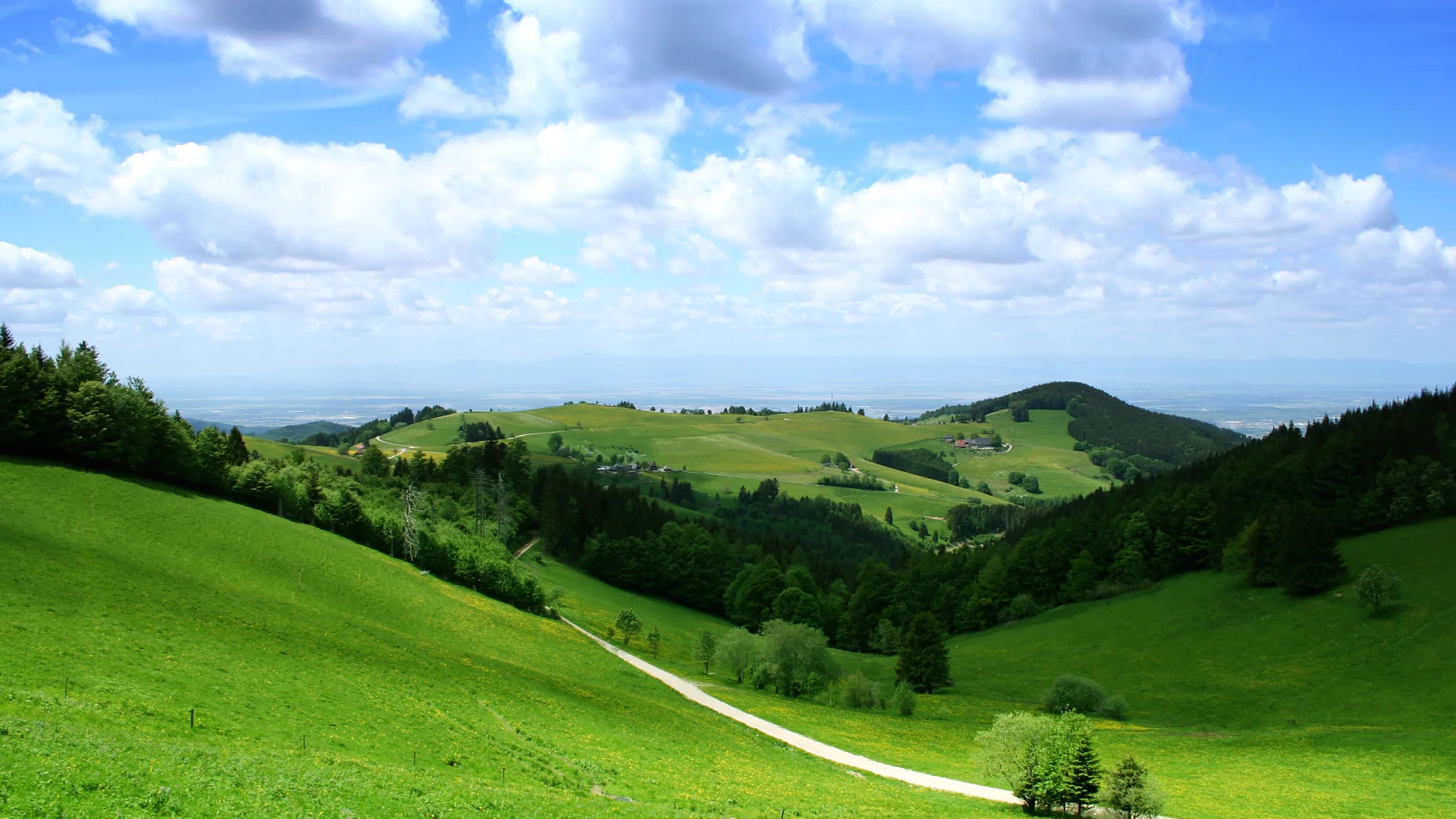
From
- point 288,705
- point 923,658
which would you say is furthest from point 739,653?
point 288,705

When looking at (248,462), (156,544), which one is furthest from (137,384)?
(156,544)

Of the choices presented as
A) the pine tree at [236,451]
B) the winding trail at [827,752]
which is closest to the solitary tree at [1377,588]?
the winding trail at [827,752]

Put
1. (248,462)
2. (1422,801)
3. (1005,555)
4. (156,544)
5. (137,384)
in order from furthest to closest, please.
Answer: (1005,555)
(248,462)
(137,384)
(156,544)
(1422,801)

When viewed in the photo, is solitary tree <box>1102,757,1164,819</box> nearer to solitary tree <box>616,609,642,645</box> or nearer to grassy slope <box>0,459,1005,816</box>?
grassy slope <box>0,459,1005,816</box>

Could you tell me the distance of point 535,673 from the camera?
1623 inches

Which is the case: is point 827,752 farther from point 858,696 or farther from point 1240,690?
point 1240,690

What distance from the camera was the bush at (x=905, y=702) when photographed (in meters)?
56.5

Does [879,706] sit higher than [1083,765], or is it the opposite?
[1083,765]

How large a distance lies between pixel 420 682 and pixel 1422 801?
1653 inches

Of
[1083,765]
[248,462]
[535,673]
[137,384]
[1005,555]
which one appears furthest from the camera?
[1005,555]

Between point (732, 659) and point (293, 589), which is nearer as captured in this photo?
point (293, 589)

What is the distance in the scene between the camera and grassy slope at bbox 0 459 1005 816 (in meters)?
17.6

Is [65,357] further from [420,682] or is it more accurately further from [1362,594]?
[1362,594]

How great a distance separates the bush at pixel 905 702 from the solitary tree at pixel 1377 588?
Result: 38.4 metres
